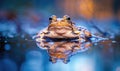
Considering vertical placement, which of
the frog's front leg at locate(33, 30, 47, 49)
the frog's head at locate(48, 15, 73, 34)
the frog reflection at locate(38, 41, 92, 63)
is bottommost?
the frog reflection at locate(38, 41, 92, 63)

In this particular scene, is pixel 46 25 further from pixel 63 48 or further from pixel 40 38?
pixel 63 48

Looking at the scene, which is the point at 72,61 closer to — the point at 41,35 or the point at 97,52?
the point at 97,52

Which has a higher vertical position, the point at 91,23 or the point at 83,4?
the point at 83,4

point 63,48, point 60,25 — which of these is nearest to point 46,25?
point 60,25

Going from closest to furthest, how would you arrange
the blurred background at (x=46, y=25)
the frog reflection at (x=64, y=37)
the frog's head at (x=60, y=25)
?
the blurred background at (x=46, y=25)
the frog reflection at (x=64, y=37)
the frog's head at (x=60, y=25)

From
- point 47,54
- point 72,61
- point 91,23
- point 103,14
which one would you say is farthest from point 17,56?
point 103,14
